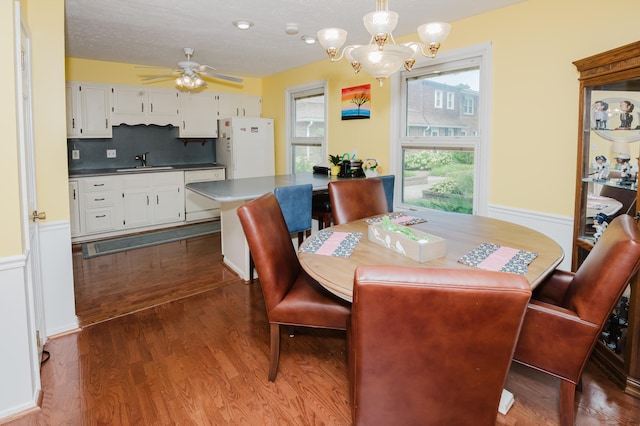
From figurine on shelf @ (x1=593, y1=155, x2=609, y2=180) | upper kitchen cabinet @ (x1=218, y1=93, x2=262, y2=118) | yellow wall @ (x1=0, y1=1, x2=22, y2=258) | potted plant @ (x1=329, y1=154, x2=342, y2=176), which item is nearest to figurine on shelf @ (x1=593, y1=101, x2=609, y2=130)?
figurine on shelf @ (x1=593, y1=155, x2=609, y2=180)

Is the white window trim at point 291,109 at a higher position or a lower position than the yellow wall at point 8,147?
higher

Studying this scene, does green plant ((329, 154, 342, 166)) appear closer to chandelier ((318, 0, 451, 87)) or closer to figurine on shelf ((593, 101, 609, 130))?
chandelier ((318, 0, 451, 87))

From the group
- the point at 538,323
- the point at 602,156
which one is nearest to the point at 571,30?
the point at 602,156

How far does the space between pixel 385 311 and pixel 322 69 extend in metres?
4.27

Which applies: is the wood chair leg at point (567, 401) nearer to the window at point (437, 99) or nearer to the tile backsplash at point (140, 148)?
the window at point (437, 99)

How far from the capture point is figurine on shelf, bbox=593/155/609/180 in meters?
2.25

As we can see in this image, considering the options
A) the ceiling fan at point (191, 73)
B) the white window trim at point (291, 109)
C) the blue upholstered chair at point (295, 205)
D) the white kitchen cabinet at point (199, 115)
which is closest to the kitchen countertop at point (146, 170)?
the white kitchen cabinet at point (199, 115)

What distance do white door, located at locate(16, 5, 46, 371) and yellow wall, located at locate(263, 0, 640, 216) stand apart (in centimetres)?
275

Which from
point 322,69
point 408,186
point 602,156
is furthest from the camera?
point 322,69

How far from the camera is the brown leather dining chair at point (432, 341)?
1.02 m

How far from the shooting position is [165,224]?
17.9ft

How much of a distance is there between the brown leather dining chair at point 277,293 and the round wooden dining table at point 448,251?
17 centimetres

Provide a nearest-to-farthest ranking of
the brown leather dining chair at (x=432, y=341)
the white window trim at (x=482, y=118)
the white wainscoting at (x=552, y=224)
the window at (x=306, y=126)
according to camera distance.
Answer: the brown leather dining chair at (x=432, y=341) < the white wainscoting at (x=552, y=224) < the white window trim at (x=482, y=118) < the window at (x=306, y=126)

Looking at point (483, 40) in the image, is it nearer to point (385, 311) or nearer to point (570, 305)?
point (570, 305)
